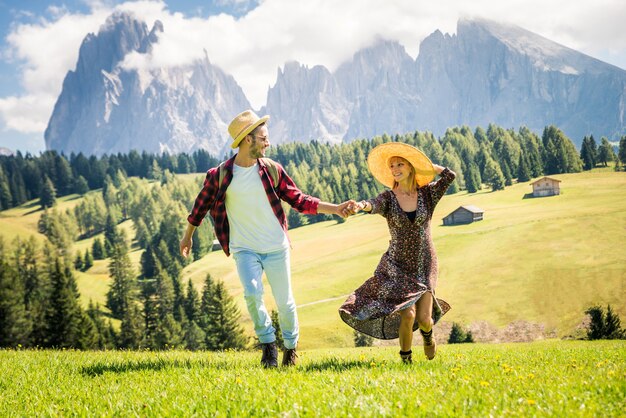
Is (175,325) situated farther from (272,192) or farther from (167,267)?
(272,192)

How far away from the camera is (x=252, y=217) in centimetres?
740

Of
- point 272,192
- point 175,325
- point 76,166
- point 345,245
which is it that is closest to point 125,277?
point 175,325

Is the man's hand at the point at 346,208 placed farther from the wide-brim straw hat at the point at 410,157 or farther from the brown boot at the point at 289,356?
the brown boot at the point at 289,356

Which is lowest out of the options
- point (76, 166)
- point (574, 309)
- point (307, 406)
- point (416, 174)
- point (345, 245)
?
point (574, 309)

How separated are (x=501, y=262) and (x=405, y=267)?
65.2 meters

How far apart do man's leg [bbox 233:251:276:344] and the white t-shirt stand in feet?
0.55

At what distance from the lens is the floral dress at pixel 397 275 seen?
7.29 metres

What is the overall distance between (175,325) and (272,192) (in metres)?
61.9

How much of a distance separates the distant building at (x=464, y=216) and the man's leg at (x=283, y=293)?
298 feet

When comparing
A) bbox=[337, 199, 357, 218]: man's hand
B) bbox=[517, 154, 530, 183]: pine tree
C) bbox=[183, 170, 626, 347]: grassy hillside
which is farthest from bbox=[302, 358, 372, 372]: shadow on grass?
bbox=[517, 154, 530, 183]: pine tree

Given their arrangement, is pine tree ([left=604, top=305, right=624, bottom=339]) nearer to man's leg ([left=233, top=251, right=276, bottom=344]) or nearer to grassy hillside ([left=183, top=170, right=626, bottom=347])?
grassy hillside ([left=183, top=170, right=626, bottom=347])

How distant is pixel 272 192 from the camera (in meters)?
7.50

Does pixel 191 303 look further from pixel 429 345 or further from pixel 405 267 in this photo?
pixel 405 267

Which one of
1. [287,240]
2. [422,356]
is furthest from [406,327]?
[287,240]
